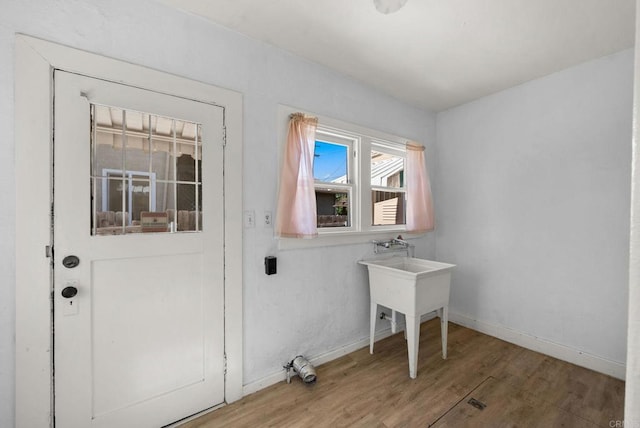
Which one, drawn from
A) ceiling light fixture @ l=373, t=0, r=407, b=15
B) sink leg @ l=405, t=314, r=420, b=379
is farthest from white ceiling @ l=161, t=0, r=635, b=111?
sink leg @ l=405, t=314, r=420, b=379

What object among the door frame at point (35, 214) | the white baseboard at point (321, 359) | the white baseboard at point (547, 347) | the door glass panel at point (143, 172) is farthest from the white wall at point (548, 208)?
the door frame at point (35, 214)

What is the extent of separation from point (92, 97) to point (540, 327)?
3.98 meters

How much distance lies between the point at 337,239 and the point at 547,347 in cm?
222

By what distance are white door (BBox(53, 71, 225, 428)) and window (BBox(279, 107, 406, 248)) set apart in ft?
2.45

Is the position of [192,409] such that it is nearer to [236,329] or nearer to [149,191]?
[236,329]

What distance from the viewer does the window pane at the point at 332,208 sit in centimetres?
265

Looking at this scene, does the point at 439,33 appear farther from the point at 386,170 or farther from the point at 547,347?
the point at 547,347

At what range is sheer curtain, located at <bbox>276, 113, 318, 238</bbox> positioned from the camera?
2188 millimetres

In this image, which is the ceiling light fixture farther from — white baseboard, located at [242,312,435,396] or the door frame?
→ white baseboard, located at [242,312,435,396]

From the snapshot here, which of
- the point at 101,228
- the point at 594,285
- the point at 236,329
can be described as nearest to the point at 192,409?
the point at 236,329

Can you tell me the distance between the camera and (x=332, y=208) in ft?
8.99

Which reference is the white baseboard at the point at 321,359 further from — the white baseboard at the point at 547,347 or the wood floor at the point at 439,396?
the white baseboard at the point at 547,347

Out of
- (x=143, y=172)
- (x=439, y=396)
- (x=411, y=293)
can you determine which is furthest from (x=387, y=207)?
(x=143, y=172)

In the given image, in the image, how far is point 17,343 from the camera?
4.55 ft
